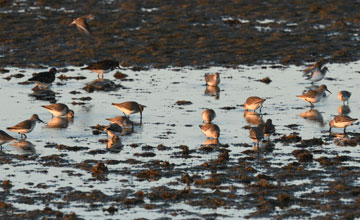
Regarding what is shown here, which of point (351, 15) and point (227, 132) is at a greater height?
point (351, 15)

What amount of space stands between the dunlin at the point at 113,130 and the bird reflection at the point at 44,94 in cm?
789

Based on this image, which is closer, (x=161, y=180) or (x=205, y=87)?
(x=161, y=180)

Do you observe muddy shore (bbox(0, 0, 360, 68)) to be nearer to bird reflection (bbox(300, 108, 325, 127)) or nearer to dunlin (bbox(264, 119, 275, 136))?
bird reflection (bbox(300, 108, 325, 127))

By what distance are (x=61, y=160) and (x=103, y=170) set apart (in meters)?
1.94

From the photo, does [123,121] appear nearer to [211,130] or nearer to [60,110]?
[60,110]

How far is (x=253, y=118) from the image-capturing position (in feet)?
107

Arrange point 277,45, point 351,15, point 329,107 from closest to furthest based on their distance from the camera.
A: 1. point 329,107
2. point 277,45
3. point 351,15

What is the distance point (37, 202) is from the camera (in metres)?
21.6

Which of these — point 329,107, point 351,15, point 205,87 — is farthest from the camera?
point 351,15

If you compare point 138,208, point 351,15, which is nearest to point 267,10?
point 351,15

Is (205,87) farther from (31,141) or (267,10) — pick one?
(267,10)

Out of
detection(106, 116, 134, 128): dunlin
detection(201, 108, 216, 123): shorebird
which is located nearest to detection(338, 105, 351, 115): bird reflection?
→ detection(201, 108, 216, 123): shorebird

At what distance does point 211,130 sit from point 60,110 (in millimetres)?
6752

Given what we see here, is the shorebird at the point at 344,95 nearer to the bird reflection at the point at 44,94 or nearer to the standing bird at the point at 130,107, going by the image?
the standing bird at the point at 130,107
